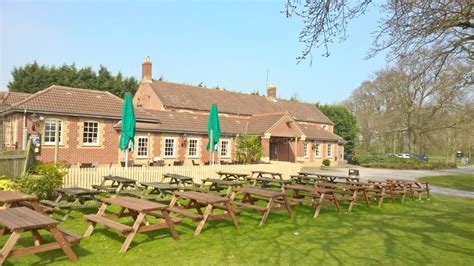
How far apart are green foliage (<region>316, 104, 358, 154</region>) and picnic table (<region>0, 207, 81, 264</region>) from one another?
52252mm

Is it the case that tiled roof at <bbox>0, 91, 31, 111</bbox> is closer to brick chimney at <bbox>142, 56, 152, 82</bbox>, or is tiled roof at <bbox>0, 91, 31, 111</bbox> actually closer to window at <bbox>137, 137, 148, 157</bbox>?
window at <bbox>137, 137, 148, 157</bbox>

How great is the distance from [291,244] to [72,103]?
64.8 ft

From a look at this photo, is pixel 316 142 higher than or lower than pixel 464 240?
higher

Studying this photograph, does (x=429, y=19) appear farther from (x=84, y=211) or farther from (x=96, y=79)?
(x=96, y=79)

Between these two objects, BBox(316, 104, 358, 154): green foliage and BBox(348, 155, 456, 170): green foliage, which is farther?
BBox(316, 104, 358, 154): green foliage

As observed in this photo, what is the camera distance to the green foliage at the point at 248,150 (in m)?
26.3

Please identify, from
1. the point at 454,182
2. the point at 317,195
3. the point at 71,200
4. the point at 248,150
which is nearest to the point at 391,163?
the point at 454,182

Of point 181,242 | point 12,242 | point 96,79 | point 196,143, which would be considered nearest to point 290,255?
point 181,242

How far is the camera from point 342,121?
2157 inches

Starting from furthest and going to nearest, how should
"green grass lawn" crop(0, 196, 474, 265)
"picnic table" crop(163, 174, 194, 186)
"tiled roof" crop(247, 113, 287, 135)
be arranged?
1. "tiled roof" crop(247, 113, 287, 135)
2. "picnic table" crop(163, 174, 194, 186)
3. "green grass lawn" crop(0, 196, 474, 265)

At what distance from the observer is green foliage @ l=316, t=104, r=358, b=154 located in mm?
54781

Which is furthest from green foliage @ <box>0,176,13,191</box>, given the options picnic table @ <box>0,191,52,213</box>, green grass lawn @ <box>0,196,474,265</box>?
picnic table @ <box>0,191,52,213</box>

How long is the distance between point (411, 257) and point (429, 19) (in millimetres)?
5150

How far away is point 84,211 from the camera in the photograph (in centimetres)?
949
